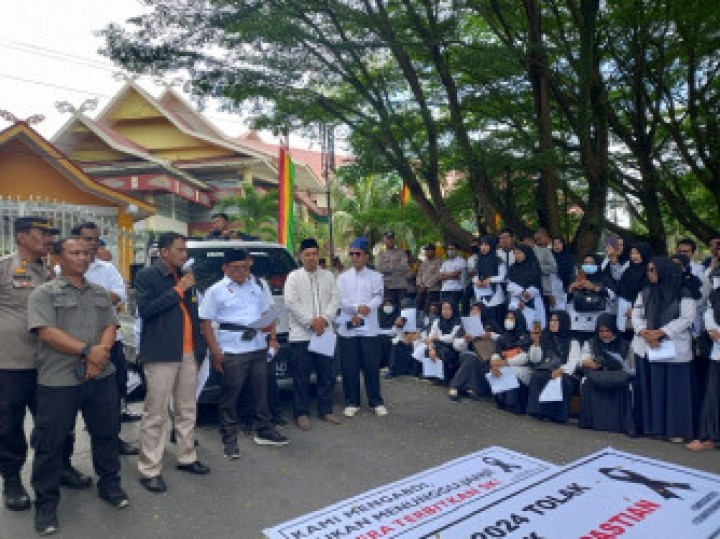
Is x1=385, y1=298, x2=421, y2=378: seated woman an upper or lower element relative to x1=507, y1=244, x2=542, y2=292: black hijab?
lower

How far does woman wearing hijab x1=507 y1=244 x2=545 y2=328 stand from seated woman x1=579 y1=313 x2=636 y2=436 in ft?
4.83

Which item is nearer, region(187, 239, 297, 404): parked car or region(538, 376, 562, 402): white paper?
region(538, 376, 562, 402): white paper

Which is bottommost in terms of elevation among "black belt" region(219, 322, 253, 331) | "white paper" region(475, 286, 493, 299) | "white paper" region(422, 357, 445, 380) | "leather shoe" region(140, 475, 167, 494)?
"leather shoe" region(140, 475, 167, 494)

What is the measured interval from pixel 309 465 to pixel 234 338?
1.27m

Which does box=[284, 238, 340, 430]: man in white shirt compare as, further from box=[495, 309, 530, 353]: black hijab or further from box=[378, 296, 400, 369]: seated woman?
box=[378, 296, 400, 369]: seated woman

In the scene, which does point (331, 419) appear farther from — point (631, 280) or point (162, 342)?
point (631, 280)

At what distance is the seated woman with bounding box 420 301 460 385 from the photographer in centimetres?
746

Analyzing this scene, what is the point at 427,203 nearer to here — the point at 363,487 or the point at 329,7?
the point at 329,7

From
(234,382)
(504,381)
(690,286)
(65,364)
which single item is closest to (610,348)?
(690,286)

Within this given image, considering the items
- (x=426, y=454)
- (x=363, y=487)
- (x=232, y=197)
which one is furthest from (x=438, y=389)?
(x=232, y=197)

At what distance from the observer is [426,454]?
5.03m

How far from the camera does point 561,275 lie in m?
8.53

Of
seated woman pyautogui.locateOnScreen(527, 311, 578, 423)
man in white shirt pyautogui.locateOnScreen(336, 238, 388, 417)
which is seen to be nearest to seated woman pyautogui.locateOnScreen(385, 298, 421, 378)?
man in white shirt pyautogui.locateOnScreen(336, 238, 388, 417)

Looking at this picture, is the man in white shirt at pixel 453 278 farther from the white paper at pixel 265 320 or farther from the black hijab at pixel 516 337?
the white paper at pixel 265 320
